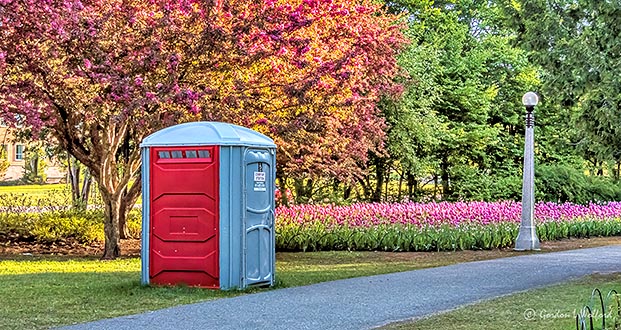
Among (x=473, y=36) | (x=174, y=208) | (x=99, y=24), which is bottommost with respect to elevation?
(x=174, y=208)

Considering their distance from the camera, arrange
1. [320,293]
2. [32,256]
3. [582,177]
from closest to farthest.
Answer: [320,293], [32,256], [582,177]

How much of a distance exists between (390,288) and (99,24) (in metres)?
6.57

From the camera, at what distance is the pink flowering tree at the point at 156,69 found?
13.6 metres

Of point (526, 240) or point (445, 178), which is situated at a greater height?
point (445, 178)

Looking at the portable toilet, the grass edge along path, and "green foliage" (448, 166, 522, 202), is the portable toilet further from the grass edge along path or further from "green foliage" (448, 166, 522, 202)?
"green foliage" (448, 166, 522, 202)

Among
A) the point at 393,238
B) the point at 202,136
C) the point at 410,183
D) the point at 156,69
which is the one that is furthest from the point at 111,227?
the point at 410,183

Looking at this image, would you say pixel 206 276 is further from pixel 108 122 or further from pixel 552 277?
pixel 108 122

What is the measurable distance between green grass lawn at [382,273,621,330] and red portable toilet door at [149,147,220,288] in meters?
3.30

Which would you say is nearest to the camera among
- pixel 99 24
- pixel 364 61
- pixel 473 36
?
pixel 99 24

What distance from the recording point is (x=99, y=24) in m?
13.7

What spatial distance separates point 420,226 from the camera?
60.4 ft

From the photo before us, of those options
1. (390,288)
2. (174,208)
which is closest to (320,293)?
(390,288)

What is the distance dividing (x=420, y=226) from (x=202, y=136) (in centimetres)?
896

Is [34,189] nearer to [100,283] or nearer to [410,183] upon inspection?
[410,183]
